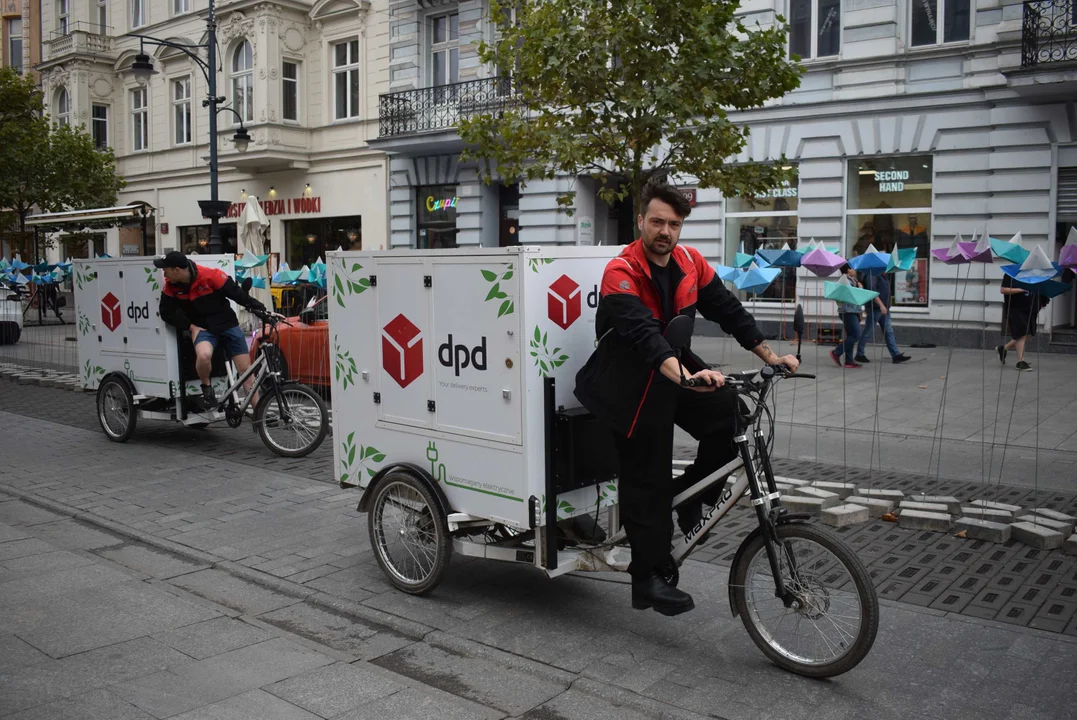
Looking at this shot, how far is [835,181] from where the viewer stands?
799 inches

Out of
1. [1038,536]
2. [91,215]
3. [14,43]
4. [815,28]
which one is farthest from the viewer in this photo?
[14,43]

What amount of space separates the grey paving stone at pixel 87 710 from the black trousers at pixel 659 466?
2.11 m

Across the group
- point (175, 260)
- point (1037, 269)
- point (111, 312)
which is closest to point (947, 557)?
point (1037, 269)

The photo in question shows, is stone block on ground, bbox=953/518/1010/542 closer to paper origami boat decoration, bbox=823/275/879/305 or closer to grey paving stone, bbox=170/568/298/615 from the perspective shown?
grey paving stone, bbox=170/568/298/615

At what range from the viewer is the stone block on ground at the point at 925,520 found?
638 cm

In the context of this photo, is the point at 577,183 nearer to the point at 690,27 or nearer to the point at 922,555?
the point at 690,27

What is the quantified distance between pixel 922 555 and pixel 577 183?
1912cm

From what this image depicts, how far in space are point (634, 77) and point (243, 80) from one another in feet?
70.8

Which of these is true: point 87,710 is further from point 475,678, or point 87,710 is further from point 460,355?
point 460,355

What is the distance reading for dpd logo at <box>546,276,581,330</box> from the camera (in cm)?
480

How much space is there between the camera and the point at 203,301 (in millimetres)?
9391

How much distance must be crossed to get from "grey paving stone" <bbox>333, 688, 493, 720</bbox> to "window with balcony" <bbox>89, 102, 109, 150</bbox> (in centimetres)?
3854

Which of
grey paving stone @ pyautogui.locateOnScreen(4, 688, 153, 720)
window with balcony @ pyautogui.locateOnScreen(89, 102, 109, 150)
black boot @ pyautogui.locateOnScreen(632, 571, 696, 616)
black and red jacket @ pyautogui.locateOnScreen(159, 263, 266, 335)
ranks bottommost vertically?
grey paving stone @ pyautogui.locateOnScreen(4, 688, 153, 720)

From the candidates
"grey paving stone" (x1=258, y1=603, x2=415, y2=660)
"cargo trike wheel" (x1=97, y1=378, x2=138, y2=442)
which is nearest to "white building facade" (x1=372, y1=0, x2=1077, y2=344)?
"cargo trike wheel" (x1=97, y1=378, x2=138, y2=442)
